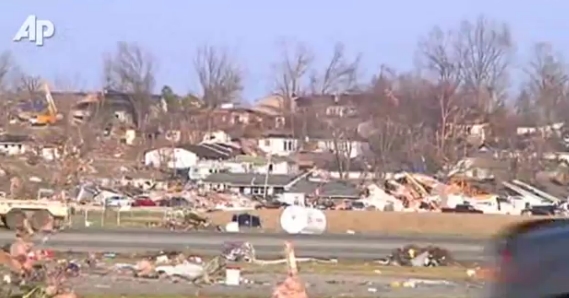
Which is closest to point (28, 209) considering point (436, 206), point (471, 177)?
point (436, 206)

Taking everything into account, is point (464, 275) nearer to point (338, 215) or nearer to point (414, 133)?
point (338, 215)

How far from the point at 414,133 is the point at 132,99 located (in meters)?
23.7

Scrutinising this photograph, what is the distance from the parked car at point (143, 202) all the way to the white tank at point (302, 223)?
17.5m

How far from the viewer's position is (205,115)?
108688mm

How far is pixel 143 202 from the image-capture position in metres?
66.2

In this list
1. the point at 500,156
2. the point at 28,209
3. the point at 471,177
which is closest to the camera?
the point at 28,209

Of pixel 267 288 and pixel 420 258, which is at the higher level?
pixel 420 258

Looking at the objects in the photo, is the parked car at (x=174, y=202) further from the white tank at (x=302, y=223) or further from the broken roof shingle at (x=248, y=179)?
the white tank at (x=302, y=223)

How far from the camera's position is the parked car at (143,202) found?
64619mm

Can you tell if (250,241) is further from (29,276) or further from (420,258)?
(29,276)

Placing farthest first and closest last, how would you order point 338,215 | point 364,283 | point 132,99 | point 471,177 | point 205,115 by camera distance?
point 205,115
point 132,99
point 471,177
point 338,215
point 364,283

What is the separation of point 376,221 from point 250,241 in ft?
63.2

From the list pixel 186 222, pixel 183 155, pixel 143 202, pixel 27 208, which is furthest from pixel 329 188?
pixel 27 208

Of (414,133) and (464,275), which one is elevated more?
(414,133)
